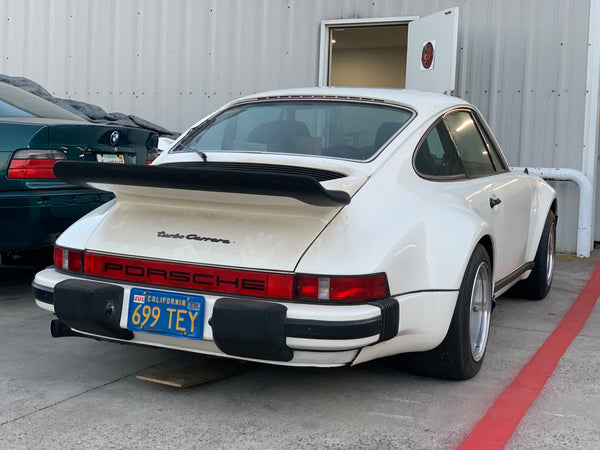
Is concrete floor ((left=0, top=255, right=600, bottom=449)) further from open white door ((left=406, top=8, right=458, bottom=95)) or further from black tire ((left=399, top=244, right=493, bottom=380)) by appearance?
open white door ((left=406, top=8, right=458, bottom=95))

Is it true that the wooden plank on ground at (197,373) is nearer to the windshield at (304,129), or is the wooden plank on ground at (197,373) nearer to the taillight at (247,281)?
the taillight at (247,281)

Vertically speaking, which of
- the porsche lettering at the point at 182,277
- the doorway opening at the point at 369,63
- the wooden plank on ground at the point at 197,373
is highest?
the doorway opening at the point at 369,63

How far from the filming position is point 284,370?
3.53m

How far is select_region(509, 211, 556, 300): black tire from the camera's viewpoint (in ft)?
17.5

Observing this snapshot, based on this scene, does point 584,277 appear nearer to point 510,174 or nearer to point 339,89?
point 510,174

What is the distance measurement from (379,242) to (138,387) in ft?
4.28

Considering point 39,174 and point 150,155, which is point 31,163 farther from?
point 150,155

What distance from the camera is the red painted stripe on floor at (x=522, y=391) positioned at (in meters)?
2.78

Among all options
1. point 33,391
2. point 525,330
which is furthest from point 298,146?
point 525,330

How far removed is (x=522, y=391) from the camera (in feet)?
11.0

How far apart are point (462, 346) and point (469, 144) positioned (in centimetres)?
132

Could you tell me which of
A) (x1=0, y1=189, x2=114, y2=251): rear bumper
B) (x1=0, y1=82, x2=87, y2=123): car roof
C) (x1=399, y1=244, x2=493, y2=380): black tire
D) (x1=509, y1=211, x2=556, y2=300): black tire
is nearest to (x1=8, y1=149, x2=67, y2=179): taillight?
(x1=0, y1=189, x2=114, y2=251): rear bumper

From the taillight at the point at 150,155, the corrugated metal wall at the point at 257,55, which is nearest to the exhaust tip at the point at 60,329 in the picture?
the taillight at the point at 150,155

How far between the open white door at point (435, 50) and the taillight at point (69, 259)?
18.1 ft
